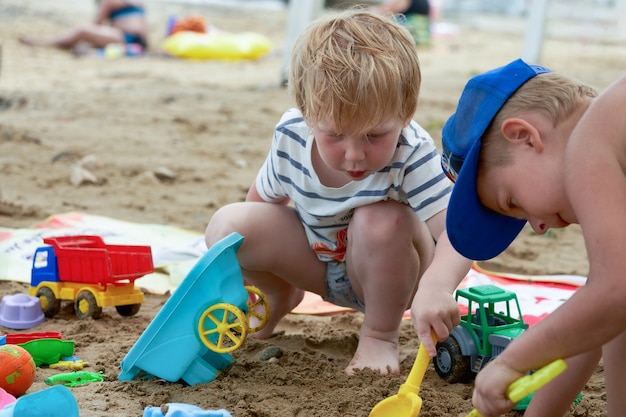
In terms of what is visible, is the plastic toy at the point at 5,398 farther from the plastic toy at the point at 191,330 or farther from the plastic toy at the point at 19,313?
the plastic toy at the point at 19,313

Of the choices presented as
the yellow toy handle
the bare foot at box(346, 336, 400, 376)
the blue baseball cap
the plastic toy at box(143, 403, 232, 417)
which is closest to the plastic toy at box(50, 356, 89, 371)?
the plastic toy at box(143, 403, 232, 417)

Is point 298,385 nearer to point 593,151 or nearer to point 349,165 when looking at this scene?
point 349,165

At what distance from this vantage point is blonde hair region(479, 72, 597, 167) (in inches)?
49.4

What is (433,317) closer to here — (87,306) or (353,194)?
(353,194)

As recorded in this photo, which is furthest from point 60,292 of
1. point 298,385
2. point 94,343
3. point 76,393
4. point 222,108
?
point 222,108

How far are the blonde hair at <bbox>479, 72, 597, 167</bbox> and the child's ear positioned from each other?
18mm

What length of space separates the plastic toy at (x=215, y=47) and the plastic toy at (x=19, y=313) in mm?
5960

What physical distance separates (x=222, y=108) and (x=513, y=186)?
3.67 meters

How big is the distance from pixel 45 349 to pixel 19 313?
305mm

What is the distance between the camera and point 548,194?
1.23 meters

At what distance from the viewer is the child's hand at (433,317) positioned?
1.51m

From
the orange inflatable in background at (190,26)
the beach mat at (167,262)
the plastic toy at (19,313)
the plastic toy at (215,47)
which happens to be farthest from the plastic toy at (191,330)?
the orange inflatable in background at (190,26)

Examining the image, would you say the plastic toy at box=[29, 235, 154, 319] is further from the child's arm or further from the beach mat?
the child's arm

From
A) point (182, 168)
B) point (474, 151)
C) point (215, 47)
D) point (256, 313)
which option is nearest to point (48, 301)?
point (256, 313)
